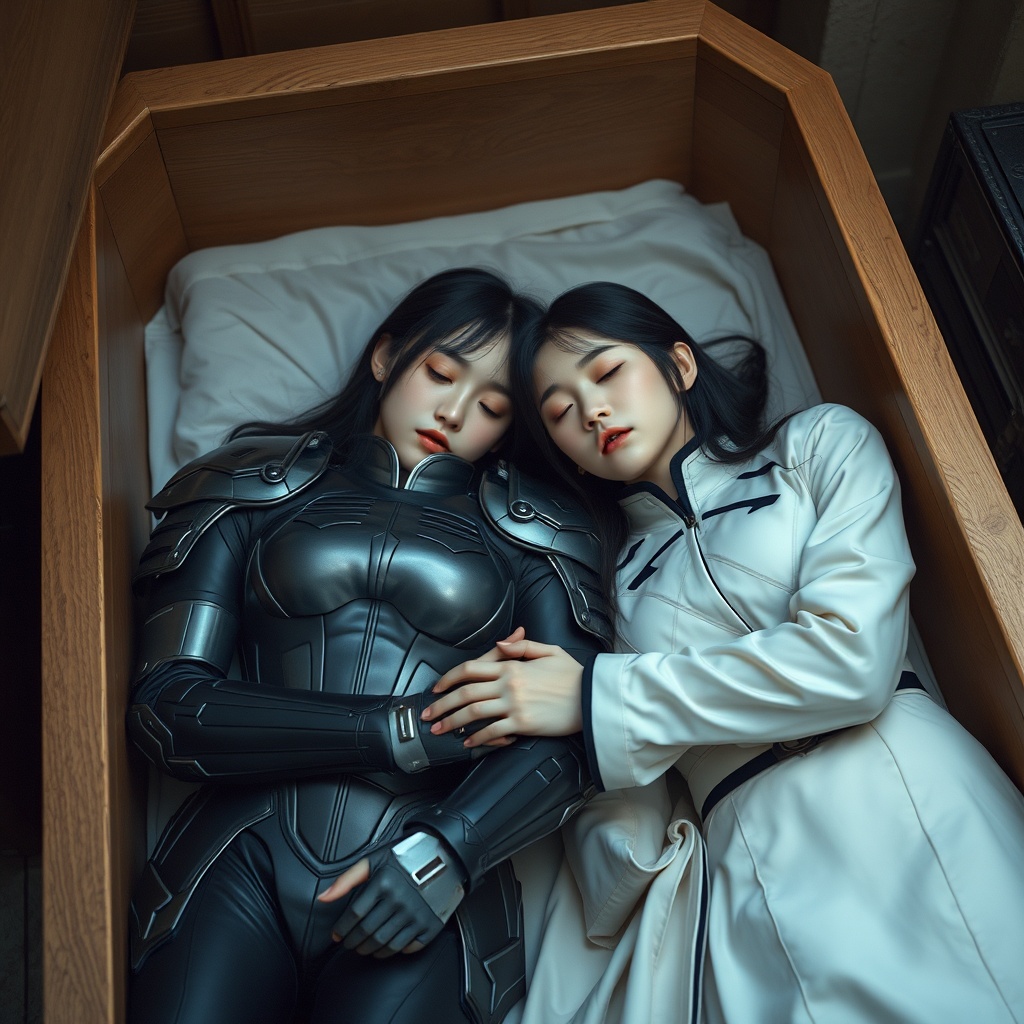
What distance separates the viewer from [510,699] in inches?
50.7

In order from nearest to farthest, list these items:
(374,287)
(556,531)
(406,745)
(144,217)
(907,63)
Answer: (406,745) → (556,531) → (144,217) → (374,287) → (907,63)

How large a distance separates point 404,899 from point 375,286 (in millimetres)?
1127

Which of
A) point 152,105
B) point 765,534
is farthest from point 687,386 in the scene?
point 152,105

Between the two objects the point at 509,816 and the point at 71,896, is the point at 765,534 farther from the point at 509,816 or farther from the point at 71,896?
the point at 71,896

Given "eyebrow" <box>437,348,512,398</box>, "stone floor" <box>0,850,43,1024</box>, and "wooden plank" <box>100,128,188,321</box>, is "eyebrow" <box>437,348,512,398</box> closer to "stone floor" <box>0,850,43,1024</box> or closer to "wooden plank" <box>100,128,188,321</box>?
"wooden plank" <box>100,128,188,321</box>

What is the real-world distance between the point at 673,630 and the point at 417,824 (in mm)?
420

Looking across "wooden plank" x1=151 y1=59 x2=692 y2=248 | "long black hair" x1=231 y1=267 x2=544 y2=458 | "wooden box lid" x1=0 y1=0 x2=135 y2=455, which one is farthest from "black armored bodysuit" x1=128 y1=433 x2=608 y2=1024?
"wooden plank" x1=151 y1=59 x2=692 y2=248

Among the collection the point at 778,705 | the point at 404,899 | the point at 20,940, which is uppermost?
the point at 778,705

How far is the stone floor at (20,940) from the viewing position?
1745 mm

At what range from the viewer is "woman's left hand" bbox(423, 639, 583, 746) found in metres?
1.28

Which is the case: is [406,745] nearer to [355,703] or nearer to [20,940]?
[355,703]

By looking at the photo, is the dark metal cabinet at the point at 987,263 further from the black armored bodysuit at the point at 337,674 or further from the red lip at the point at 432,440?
the red lip at the point at 432,440

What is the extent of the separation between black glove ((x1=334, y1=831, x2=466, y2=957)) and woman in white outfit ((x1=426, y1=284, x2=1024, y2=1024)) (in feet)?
0.49

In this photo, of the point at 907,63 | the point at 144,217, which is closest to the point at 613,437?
the point at 144,217
